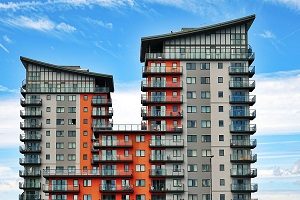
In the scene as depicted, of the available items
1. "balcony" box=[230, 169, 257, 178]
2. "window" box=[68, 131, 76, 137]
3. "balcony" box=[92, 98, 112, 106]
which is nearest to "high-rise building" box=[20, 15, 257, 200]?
"balcony" box=[230, 169, 257, 178]

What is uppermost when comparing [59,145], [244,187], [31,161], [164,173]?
[59,145]

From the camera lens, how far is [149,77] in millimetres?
145625

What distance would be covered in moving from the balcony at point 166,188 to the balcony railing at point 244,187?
9563 millimetres

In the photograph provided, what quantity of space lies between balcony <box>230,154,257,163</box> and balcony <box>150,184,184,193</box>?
35.3ft

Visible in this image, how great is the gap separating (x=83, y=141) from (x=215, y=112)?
133 feet

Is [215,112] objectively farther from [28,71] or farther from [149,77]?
[28,71]

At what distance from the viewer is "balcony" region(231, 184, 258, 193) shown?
139250mm

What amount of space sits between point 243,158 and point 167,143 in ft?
47.3

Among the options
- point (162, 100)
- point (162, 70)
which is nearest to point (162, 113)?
point (162, 100)

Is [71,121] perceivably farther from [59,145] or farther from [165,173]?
[165,173]

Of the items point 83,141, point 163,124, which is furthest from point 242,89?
point 83,141

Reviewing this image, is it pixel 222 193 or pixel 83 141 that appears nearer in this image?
pixel 222 193

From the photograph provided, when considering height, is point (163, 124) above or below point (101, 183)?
above

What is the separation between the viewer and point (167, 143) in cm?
14188
